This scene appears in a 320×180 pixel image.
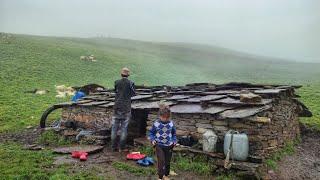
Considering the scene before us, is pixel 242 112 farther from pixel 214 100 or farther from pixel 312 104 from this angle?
pixel 312 104

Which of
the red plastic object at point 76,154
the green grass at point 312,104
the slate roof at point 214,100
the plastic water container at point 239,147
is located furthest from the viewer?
the green grass at point 312,104

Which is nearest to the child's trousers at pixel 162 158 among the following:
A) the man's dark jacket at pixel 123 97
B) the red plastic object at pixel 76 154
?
the red plastic object at pixel 76 154

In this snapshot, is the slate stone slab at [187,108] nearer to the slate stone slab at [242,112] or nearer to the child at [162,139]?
the slate stone slab at [242,112]

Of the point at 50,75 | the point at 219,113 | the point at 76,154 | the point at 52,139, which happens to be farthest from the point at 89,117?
the point at 50,75

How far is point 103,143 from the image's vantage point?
523 inches

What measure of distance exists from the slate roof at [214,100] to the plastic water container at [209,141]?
0.60m

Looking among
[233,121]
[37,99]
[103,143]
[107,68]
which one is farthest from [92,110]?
[107,68]

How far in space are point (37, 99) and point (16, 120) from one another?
646cm

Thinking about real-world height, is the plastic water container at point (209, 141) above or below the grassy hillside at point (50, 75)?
above

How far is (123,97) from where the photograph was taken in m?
12.5

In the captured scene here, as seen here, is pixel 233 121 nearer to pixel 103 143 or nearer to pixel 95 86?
pixel 103 143

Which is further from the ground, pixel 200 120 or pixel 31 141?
pixel 200 120

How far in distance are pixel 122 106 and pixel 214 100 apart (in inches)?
115

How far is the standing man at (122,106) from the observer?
12516 mm
